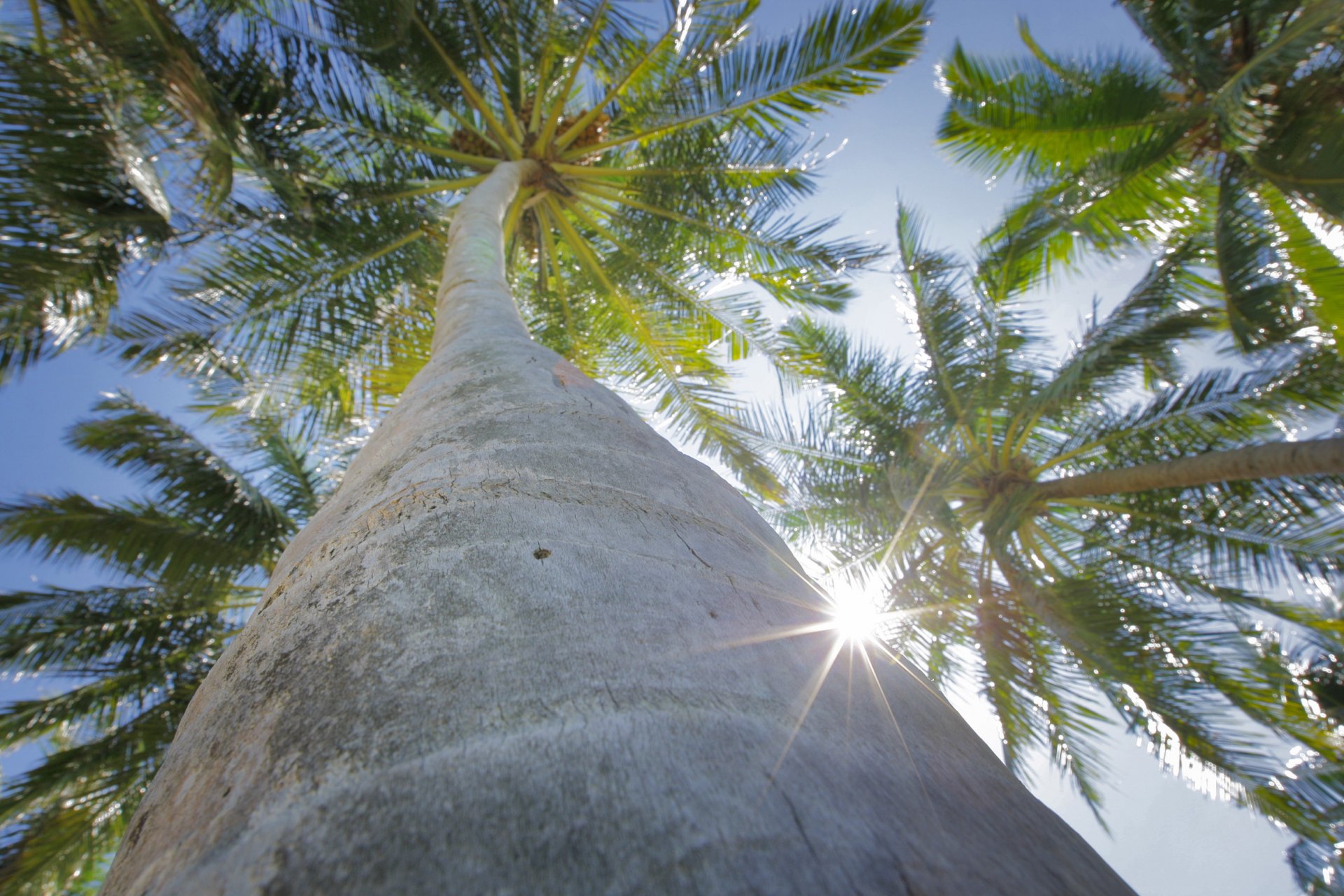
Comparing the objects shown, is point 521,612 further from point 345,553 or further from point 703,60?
point 703,60

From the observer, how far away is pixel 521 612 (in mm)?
743

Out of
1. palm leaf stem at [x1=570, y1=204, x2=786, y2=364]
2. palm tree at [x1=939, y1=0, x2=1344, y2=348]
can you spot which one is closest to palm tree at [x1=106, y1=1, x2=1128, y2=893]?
palm leaf stem at [x1=570, y1=204, x2=786, y2=364]

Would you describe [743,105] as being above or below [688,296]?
above

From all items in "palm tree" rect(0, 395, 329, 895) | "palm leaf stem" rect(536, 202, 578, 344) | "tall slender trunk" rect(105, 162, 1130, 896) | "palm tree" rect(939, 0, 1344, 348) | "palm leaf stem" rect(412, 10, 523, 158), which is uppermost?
"palm tree" rect(939, 0, 1344, 348)

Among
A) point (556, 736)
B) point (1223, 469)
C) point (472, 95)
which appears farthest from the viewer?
point (472, 95)

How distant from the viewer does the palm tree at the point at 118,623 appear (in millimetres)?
4484

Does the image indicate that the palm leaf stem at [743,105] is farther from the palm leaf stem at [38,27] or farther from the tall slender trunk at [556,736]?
the tall slender trunk at [556,736]

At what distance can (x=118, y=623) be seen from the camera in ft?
16.6

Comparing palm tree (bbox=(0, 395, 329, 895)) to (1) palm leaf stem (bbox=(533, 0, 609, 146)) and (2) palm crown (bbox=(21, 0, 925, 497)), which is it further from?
(1) palm leaf stem (bbox=(533, 0, 609, 146))

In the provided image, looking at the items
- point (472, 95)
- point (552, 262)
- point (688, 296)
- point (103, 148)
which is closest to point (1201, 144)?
point (688, 296)

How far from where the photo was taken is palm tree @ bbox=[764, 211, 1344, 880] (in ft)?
14.3

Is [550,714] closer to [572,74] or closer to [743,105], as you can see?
[743,105]

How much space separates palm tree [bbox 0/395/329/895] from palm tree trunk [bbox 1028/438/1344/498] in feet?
20.8

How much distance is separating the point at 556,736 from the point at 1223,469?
476 centimetres
